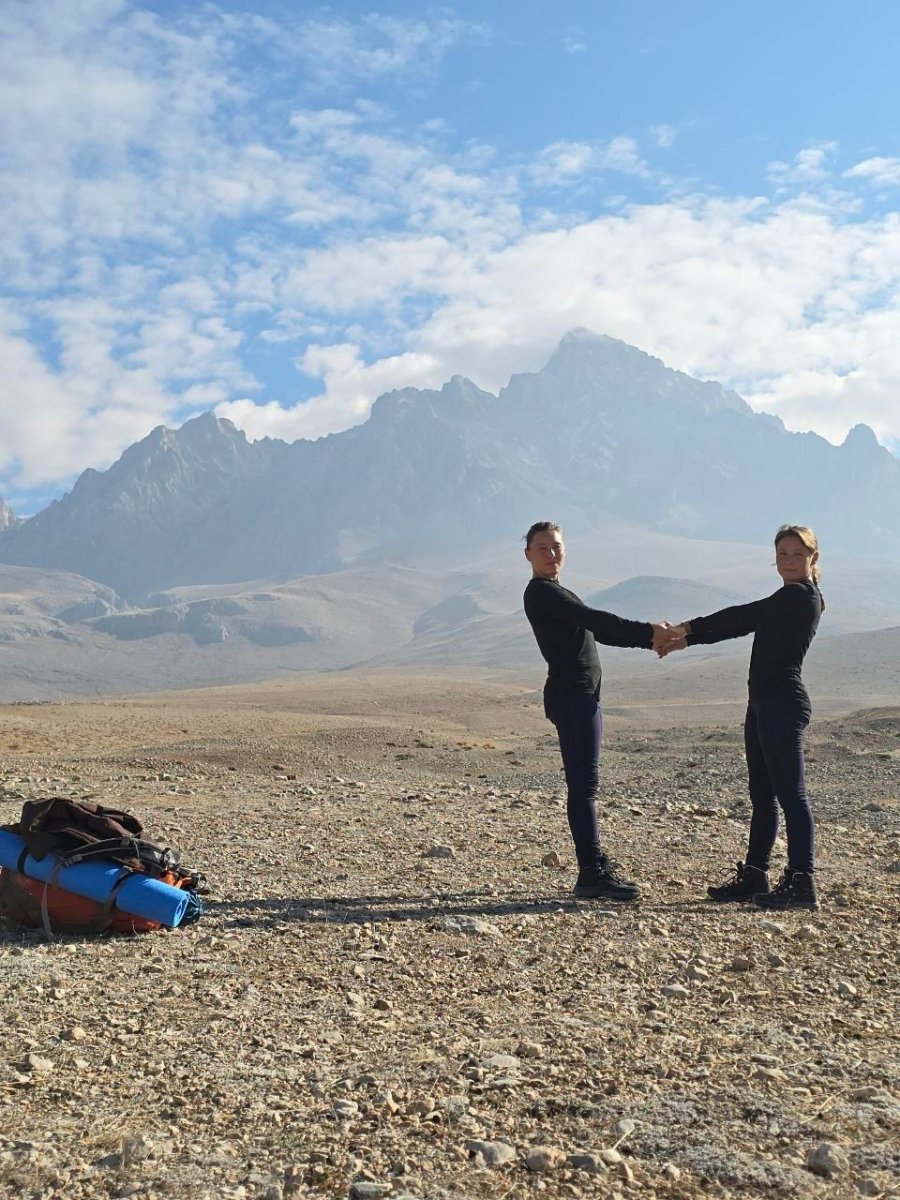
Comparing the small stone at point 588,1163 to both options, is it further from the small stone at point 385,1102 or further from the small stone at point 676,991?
the small stone at point 676,991

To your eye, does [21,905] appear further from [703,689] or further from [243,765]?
[703,689]

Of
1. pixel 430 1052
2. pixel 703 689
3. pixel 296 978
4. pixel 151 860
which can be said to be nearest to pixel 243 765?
pixel 151 860

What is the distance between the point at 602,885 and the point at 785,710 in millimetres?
1711

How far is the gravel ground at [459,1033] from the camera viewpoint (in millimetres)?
3604

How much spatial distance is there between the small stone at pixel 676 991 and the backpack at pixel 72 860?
296 cm

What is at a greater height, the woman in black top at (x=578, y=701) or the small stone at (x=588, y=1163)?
the woman in black top at (x=578, y=701)

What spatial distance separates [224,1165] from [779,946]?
366 cm

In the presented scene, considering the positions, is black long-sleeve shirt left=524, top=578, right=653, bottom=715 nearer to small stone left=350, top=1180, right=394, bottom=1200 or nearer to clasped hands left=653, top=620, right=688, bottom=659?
clasped hands left=653, top=620, right=688, bottom=659

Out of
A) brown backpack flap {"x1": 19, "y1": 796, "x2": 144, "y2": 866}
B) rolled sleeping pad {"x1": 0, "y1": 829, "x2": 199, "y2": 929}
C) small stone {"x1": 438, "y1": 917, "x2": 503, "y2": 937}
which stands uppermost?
brown backpack flap {"x1": 19, "y1": 796, "x2": 144, "y2": 866}

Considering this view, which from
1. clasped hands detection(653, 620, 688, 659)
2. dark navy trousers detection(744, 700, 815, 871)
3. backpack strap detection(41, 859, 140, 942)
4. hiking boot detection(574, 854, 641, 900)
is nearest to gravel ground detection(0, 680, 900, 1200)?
backpack strap detection(41, 859, 140, 942)

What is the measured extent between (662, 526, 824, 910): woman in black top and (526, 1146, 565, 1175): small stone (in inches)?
158

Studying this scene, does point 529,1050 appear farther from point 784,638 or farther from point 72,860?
point 784,638

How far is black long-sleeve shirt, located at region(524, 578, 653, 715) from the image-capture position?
7.55 meters

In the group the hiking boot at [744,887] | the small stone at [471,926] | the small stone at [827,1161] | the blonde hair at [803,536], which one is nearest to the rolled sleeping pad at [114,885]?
A: the small stone at [471,926]
